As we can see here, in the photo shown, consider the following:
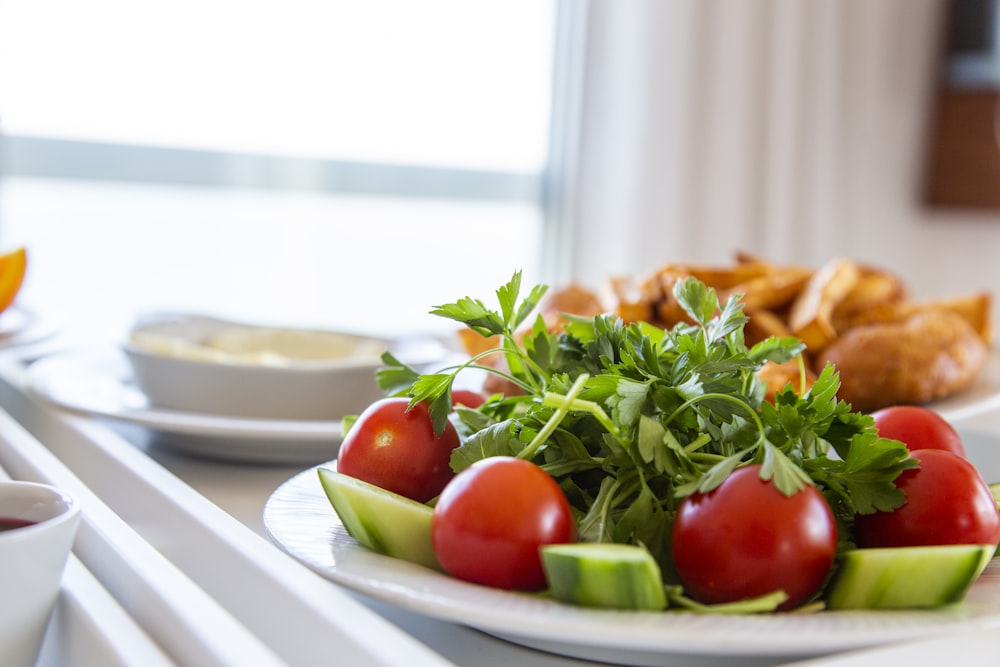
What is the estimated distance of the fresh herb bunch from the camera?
1.55 ft

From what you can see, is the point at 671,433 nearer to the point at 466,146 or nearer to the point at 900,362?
the point at 900,362

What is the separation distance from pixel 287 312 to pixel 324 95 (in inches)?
24.8

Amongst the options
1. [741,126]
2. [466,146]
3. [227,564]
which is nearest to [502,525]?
[227,564]

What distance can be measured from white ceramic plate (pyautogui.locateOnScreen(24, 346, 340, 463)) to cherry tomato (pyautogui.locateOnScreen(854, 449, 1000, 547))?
42cm

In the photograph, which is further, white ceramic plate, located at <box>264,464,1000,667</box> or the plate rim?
the plate rim

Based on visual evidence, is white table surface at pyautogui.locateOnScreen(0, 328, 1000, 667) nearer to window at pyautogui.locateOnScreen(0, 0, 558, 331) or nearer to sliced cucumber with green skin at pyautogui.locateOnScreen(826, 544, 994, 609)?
sliced cucumber with green skin at pyautogui.locateOnScreen(826, 544, 994, 609)

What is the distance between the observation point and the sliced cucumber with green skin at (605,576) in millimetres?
413

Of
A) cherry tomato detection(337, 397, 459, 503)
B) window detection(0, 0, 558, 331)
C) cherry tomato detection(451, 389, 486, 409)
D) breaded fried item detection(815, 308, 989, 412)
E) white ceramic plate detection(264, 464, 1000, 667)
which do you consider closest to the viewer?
white ceramic plate detection(264, 464, 1000, 667)

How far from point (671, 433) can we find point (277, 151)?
2.51 meters

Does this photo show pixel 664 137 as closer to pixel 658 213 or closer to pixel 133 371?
pixel 658 213

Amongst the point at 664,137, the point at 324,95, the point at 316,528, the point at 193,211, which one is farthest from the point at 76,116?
the point at 316,528

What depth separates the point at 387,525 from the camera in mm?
490

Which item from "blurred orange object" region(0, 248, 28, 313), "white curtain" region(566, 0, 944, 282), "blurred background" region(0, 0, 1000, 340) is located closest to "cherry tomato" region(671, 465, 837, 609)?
"blurred orange object" region(0, 248, 28, 313)

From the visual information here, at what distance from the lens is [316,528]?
1.68ft
